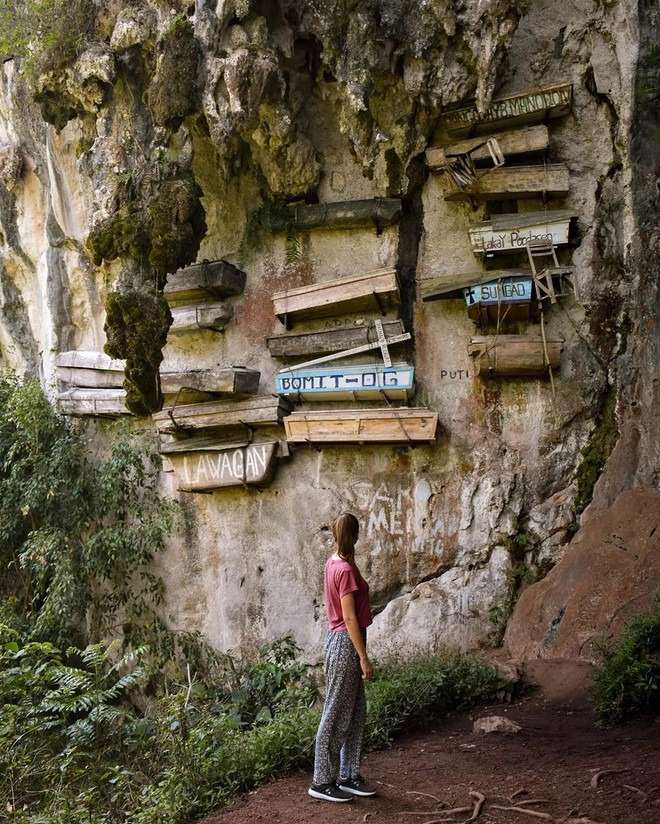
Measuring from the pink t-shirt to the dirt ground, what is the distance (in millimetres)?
1099

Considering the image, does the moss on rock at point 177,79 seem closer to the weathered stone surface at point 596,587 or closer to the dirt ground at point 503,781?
the weathered stone surface at point 596,587

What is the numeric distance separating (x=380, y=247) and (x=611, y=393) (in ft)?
10.7

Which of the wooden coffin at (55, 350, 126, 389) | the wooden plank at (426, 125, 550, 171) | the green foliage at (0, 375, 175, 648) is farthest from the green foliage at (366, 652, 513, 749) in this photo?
the wooden coffin at (55, 350, 126, 389)

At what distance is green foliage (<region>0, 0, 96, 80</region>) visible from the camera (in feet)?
34.0

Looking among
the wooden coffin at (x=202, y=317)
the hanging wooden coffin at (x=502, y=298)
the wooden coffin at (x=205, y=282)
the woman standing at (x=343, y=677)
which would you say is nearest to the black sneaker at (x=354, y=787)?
the woman standing at (x=343, y=677)

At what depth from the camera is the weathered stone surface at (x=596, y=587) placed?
7422 mm

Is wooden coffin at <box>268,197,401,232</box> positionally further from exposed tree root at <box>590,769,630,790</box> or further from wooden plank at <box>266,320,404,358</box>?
exposed tree root at <box>590,769,630,790</box>

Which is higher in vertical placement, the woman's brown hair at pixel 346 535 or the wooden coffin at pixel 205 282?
the wooden coffin at pixel 205 282

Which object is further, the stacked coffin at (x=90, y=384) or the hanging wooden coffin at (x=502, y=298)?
the stacked coffin at (x=90, y=384)

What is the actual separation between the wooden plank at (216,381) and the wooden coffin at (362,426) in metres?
0.72

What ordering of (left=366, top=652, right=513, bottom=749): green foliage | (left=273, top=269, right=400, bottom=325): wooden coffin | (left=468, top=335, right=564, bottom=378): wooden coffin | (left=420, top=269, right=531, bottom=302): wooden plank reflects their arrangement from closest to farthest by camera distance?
(left=366, top=652, right=513, bottom=749): green foliage, (left=468, top=335, right=564, bottom=378): wooden coffin, (left=420, top=269, right=531, bottom=302): wooden plank, (left=273, top=269, right=400, bottom=325): wooden coffin

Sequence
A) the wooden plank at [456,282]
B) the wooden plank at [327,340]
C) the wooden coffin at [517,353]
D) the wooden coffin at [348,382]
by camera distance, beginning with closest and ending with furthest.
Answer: the wooden coffin at [517,353]
the wooden plank at [456,282]
the wooden coffin at [348,382]
the wooden plank at [327,340]

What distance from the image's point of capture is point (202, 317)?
1070 centimetres

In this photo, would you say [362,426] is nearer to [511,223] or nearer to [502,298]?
[502,298]
